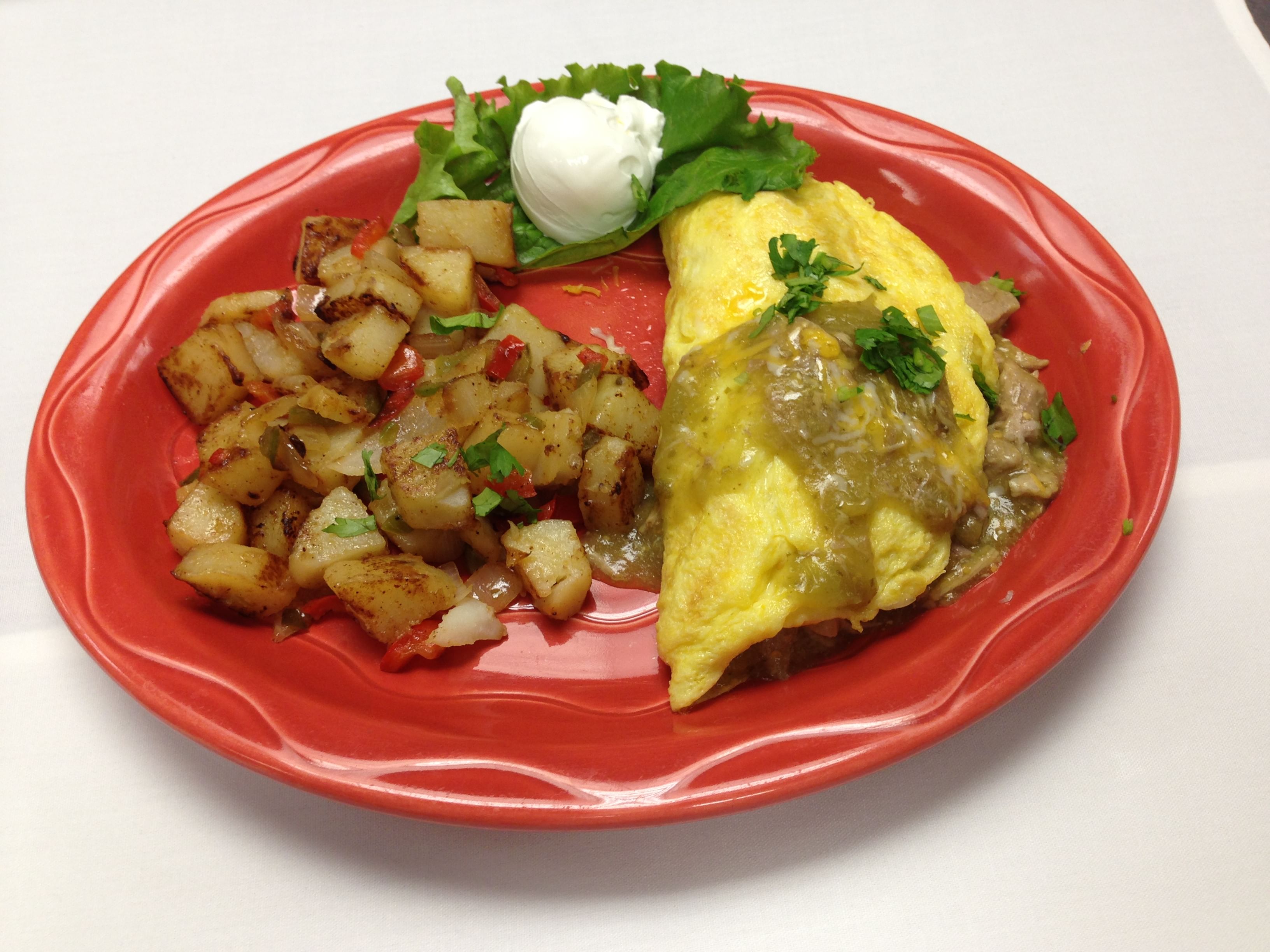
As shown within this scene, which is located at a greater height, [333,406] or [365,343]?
[365,343]

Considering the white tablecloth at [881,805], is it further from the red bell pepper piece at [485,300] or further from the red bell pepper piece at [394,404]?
the red bell pepper piece at [485,300]

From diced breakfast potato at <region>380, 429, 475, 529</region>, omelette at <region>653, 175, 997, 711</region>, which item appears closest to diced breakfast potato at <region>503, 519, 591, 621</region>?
diced breakfast potato at <region>380, 429, 475, 529</region>

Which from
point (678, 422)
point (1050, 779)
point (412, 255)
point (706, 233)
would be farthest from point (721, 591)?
point (412, 255)

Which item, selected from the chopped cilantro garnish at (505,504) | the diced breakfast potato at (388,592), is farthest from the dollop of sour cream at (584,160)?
the diced breakfast potato at (388,592)

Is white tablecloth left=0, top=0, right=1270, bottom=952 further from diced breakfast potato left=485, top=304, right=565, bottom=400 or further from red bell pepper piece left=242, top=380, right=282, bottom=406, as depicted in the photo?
diced breakfast potato left=485, top=304, right=565, bottom=400

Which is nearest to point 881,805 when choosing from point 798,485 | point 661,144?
point 798,485

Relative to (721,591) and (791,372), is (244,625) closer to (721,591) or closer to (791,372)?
(721,591)

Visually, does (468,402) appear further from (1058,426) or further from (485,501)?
(1058,426)
